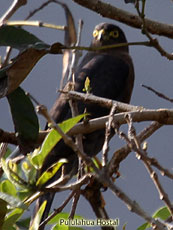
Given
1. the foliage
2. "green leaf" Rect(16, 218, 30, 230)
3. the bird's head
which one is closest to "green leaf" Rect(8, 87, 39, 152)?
the foliage

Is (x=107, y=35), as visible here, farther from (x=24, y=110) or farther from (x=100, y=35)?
(x=24, y=110)

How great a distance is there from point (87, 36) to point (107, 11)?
572 centimetres

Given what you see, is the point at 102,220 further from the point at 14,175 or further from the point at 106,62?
the point at 106,62

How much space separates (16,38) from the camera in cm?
171

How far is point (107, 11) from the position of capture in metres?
2.39

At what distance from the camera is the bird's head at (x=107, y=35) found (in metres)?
4.94

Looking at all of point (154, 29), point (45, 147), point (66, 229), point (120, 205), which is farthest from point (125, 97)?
point (120, 205)

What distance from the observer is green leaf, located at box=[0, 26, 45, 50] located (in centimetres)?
170

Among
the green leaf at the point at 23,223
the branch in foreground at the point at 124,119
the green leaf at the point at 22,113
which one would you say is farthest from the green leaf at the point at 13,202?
the green leaf at the point at 23,223

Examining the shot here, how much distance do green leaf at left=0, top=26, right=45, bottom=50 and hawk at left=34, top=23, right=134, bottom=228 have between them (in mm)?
1972

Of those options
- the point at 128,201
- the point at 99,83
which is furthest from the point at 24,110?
the point at 99,83

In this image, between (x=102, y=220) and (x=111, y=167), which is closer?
(x=102, y=220)

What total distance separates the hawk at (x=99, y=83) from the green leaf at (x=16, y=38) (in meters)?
1.97

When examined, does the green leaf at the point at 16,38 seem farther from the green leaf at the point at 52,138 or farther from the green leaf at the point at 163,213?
the green leaf at the point at 163,213
